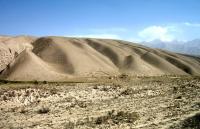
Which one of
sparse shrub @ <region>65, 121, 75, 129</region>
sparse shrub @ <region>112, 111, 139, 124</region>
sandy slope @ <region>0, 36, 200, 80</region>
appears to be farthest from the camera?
sandy slope @ <region>0, 36, 200, 80</region>

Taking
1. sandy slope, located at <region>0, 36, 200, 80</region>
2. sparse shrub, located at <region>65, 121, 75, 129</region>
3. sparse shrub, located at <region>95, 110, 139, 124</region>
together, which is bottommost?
sparse shrub, located at <region>65, 121, 75, 129</region>

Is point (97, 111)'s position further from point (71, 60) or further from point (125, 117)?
point (71, 60)

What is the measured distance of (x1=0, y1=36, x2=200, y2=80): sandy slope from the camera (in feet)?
233

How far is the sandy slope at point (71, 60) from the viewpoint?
7100 centimetres

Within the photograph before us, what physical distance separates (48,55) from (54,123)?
66846 mm

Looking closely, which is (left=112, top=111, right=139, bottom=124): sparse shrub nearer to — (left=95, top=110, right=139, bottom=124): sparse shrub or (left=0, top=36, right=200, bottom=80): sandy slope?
(left=95, top=110, right=139, bottom=124): sparse shrub

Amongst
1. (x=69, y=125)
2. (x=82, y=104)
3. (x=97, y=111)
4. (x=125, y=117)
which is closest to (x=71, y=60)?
(x=82, y=104)

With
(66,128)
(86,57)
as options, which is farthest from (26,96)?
(86,57)

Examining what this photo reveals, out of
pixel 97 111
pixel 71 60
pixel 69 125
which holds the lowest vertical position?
pixel 69 125

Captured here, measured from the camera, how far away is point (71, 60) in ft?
276

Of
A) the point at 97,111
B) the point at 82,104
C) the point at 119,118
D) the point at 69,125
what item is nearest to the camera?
the point at 69,125

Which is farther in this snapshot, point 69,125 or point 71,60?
point 71,60

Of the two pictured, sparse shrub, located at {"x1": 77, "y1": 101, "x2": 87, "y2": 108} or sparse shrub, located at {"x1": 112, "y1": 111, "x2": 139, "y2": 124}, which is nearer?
sparse shrub, located at {"x1": 112, "y1": 111, "x2": 139, "y2": 124}

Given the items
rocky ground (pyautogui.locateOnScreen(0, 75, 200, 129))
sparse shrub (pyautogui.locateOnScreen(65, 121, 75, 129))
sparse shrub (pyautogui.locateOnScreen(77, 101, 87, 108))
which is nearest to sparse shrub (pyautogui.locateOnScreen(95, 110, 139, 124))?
rocky ground (pyautogui.locateOnScreen(0, 75, 200, 129))
